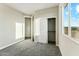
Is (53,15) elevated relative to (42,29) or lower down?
elevated

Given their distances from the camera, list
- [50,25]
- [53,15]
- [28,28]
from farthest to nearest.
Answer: [28,28]
[50,25]
[53,15]

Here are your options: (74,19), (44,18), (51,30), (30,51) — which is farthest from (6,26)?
(74,19)

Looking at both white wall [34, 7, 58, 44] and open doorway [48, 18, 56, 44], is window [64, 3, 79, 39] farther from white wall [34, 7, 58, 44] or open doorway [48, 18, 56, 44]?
open doorway [48, 18, 56, 44]

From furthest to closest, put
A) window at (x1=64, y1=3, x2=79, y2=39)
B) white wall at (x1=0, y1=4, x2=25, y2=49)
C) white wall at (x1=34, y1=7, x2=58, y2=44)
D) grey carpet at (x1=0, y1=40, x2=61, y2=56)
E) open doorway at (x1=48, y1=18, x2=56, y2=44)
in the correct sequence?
open doorway at (x1=48, y1=18, x2=56, y2=44) → white wall at (x1=34, y1=7, x2=58, y2=44) → white wall at (x1=0, y1=4, x2=25, y2=49) → grey carpet at (x1=0, y1=40, x2=61, y2=56) → window at (x1=64, y1=3, x2=79, y2=39)

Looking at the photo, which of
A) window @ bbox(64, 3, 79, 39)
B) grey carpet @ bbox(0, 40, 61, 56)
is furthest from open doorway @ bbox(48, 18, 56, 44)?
window @ bbox(64, 3, 79, 39)

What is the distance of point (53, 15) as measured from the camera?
7559 mm

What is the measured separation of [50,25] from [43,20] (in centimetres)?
94

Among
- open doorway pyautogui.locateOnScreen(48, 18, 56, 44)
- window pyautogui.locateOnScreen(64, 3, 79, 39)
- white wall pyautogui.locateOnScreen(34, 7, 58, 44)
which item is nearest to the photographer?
window pyautogui.locateOnScreen(64, 3, 79, 39)

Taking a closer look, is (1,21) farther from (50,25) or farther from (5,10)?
(50,25)

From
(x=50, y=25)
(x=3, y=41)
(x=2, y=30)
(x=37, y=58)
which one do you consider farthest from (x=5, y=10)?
(x=37, y=58)

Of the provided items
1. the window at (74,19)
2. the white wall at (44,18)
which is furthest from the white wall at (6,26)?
the window at (74,19)

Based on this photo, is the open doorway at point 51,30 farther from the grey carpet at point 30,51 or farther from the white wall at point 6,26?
the white wall at point 6,26

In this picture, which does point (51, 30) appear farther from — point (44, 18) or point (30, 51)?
point (30, 51)

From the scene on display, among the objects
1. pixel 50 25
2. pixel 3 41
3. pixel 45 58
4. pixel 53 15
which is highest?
pixel 53 15
